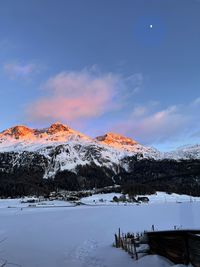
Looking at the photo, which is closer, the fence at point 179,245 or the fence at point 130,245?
the fence at point 179,245

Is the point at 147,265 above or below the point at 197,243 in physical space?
below

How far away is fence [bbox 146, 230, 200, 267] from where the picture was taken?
22.0m

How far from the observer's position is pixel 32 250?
42594mm

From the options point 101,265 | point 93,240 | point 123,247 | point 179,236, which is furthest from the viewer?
point 93,240

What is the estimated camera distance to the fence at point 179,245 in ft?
72.2

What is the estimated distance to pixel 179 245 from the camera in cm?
2495

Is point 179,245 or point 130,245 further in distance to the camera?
point 130,245

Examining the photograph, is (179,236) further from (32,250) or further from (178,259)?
(32,250)

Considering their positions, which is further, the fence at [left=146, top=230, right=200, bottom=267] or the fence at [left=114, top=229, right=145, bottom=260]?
the fence at [left=114, top=229, right=145, bottom=260]

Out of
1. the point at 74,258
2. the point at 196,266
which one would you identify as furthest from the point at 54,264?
the point at 196,266

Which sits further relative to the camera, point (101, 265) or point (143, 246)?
point (143, 246)

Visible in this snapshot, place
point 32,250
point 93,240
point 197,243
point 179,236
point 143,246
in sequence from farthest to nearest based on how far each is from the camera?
1. point 93,240
2. point 32,250
3. point 143,246
4. point 179,236
5. point 197,243

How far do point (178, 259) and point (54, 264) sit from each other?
12.2 m

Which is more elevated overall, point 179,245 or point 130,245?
point 179,245
